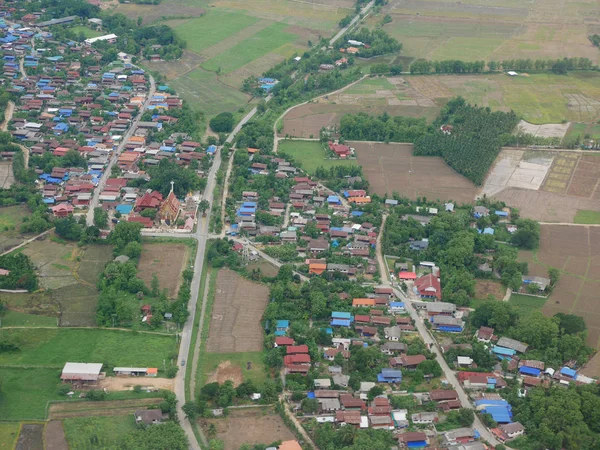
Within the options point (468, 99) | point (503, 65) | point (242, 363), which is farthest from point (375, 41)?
point (242, 363)

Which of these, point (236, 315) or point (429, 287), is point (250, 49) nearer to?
point (429, 287)

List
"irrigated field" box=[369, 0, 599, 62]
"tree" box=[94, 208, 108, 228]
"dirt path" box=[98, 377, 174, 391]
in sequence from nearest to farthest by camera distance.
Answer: "dirt path" box=[98, 377, 174, 391], "tree" box=[94, 208, 108, 228], "irrigated field" box=[369, 0, 599, 62]

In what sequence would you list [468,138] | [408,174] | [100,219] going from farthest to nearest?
[468,138] < [408,174] < [100,219]

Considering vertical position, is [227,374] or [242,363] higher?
[242,363]

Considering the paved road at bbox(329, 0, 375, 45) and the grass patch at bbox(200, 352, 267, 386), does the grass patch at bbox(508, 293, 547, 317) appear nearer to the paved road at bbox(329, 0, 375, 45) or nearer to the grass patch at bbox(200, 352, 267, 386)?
the grass patch at bbox(200, 352, 267, 386)

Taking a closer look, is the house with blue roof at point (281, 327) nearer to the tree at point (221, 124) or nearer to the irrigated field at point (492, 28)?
the tree at point (221, 124)

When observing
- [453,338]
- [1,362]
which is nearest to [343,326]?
[453,338]

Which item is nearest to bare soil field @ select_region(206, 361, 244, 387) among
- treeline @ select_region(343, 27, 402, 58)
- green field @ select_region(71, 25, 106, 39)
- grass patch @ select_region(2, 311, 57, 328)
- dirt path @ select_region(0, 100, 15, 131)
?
grass patch @ select_region(2, 311, 57, 328)
